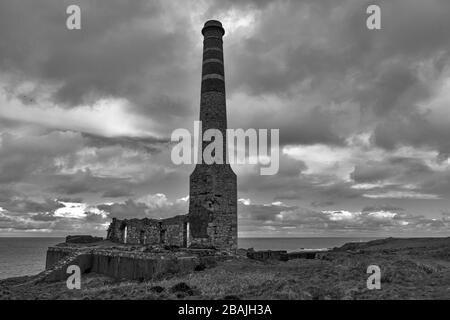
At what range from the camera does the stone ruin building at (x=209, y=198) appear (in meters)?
30.4

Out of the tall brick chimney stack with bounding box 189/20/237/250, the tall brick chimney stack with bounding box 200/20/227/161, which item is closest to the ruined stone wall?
the tall brick chimney stack with bounding box 189/20/237/250

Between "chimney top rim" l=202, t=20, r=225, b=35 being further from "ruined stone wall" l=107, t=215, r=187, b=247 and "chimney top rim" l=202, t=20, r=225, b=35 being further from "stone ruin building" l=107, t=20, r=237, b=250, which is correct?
"ruined stone wall" l=107, t=215, r=187, b=247

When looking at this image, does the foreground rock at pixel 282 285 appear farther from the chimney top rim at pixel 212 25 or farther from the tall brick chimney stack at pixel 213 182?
the chimney top rim at pixel 212 25

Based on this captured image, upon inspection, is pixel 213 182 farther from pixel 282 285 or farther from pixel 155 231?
pixel 282 285

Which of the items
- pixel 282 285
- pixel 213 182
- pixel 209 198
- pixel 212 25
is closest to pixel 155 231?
pixel 209 198

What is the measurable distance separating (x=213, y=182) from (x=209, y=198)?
4.19ft

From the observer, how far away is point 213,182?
30.4m

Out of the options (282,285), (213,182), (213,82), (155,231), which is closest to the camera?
(282,285)

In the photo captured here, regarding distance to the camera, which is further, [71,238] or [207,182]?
[71,238]
